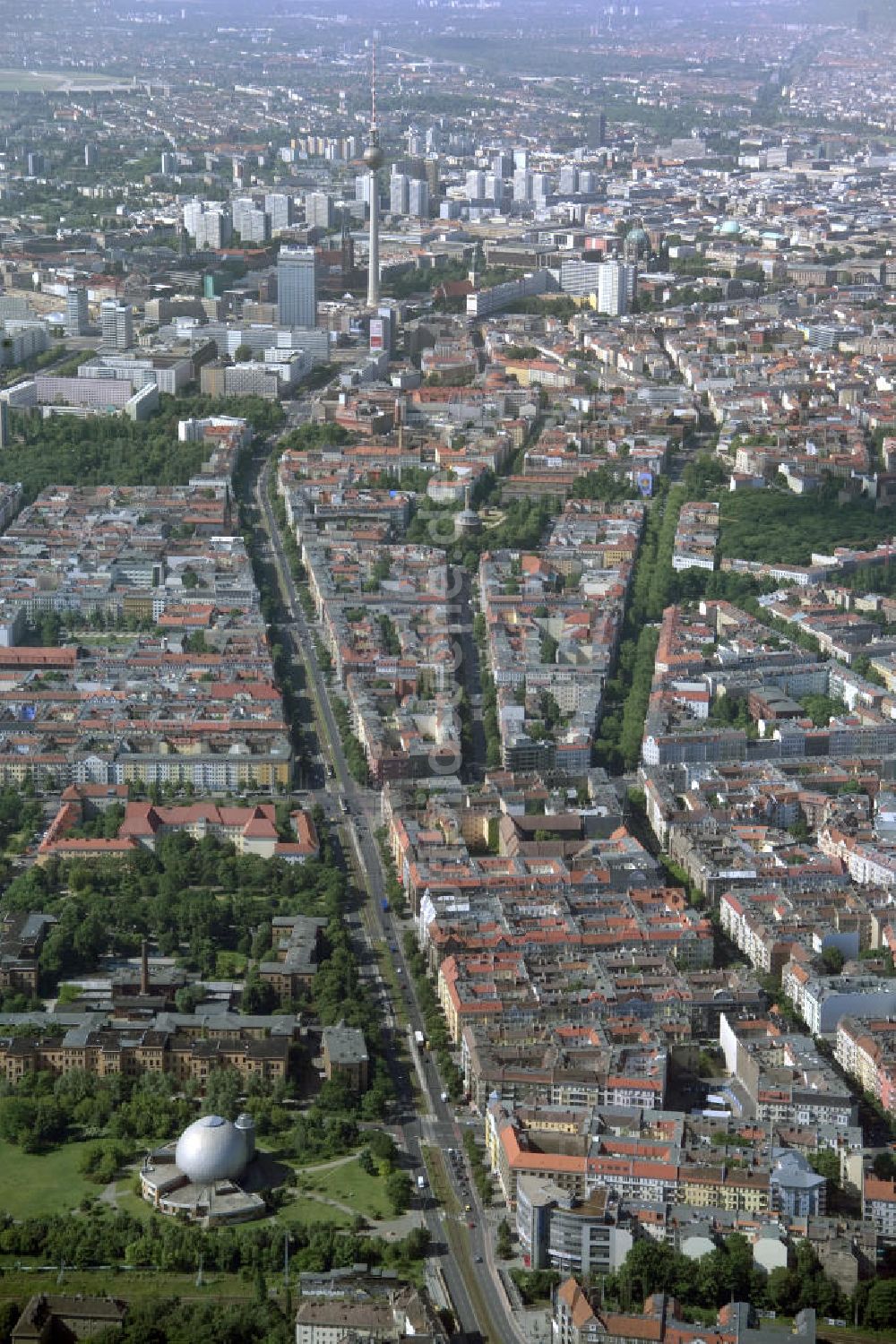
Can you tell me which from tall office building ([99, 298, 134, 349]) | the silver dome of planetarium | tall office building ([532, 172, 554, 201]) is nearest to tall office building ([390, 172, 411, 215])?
tall office building ([532, 172, 554, 201])

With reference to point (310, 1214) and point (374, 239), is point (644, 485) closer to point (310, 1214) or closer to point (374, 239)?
point (374, 239)

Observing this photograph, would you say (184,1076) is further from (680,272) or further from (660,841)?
(680,272)

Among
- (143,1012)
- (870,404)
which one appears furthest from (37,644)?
(870,404)

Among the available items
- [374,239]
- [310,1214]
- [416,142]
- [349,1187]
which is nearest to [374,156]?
[374,239]

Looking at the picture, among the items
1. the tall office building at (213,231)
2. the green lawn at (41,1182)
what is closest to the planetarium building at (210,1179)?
the green lawn at (41,1182)

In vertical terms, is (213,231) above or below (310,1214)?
below
